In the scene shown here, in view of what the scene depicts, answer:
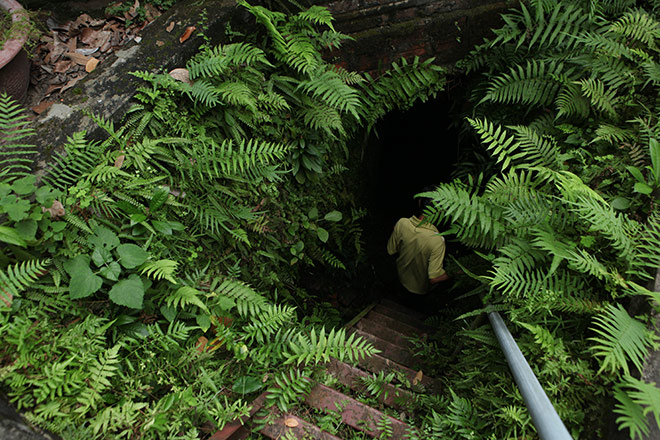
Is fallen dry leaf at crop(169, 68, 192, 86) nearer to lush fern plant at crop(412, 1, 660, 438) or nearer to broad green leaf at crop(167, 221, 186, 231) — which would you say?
broad green leaf at crop(167, 221, 186, 231)

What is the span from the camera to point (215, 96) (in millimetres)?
2969

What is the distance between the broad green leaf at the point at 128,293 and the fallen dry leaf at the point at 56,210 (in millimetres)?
558

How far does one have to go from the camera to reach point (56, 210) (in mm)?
2406

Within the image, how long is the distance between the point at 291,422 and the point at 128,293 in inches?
50.3

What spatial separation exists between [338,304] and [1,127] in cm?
420

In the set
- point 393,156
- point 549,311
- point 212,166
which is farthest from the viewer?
point 393,156

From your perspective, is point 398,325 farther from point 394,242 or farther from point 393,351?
point 394,242

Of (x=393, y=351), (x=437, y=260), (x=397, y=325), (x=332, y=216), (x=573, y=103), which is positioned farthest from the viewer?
(x=397, y=325)

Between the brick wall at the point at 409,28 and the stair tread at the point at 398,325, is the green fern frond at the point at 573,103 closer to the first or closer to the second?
the brick wall at the point at 409,28

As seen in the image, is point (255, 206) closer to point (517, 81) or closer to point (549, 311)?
point (549, 311)

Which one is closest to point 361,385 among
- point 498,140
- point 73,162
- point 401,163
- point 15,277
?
point 498,140

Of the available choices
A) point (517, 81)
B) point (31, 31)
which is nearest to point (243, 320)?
point (31, 31)

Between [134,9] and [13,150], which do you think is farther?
[134,9]

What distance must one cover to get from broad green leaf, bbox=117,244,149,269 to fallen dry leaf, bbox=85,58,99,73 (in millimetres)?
1614
